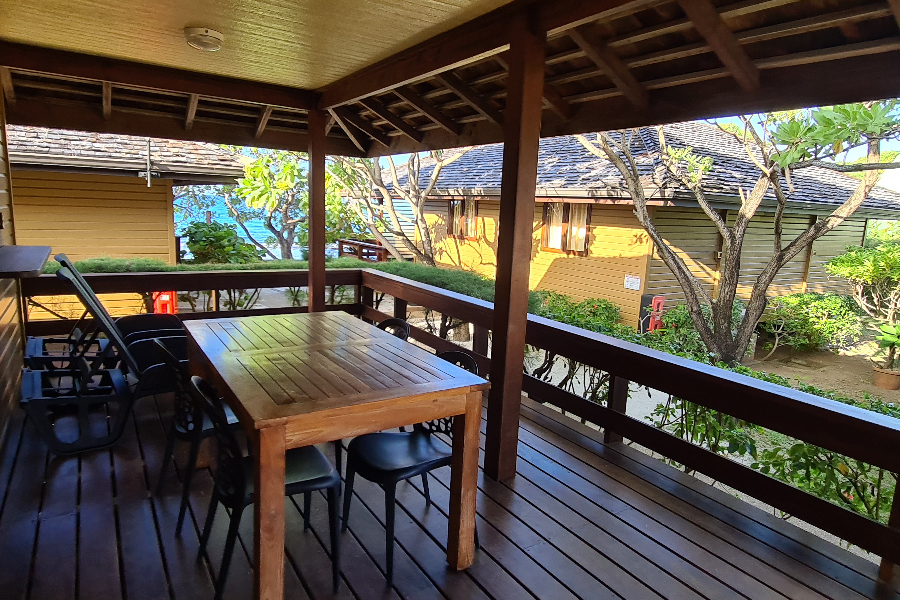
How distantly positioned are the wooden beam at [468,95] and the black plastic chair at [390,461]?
2.06 meters

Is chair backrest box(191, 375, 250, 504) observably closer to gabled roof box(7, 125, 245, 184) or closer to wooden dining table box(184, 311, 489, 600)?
wooden dining table box(184, 311, 489, 600)

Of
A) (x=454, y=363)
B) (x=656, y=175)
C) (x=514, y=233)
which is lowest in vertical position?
(x=454, y=363)

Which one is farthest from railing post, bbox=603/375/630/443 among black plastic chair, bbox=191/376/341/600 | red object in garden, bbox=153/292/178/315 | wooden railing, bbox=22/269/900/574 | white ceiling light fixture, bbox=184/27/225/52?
red object in garden, bbox=153/292/178/315

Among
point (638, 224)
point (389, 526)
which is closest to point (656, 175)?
point (638, 224)

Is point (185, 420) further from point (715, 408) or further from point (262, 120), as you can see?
point (262, 120)

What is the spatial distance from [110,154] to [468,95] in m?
5.75

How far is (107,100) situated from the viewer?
419 cm

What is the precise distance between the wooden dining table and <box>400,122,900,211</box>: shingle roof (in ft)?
21.7

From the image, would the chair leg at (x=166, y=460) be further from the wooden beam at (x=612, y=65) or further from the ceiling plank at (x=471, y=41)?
the wooden beam at (x=612, y=65)

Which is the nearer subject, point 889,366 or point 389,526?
point 389,526

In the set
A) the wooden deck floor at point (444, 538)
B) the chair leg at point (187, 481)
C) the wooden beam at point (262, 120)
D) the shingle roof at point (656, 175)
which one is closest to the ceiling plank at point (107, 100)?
the wooden beam at point (262, 120)

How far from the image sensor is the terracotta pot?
7.32m

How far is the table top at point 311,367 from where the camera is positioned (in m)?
1.88

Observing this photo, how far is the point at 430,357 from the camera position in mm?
2533
